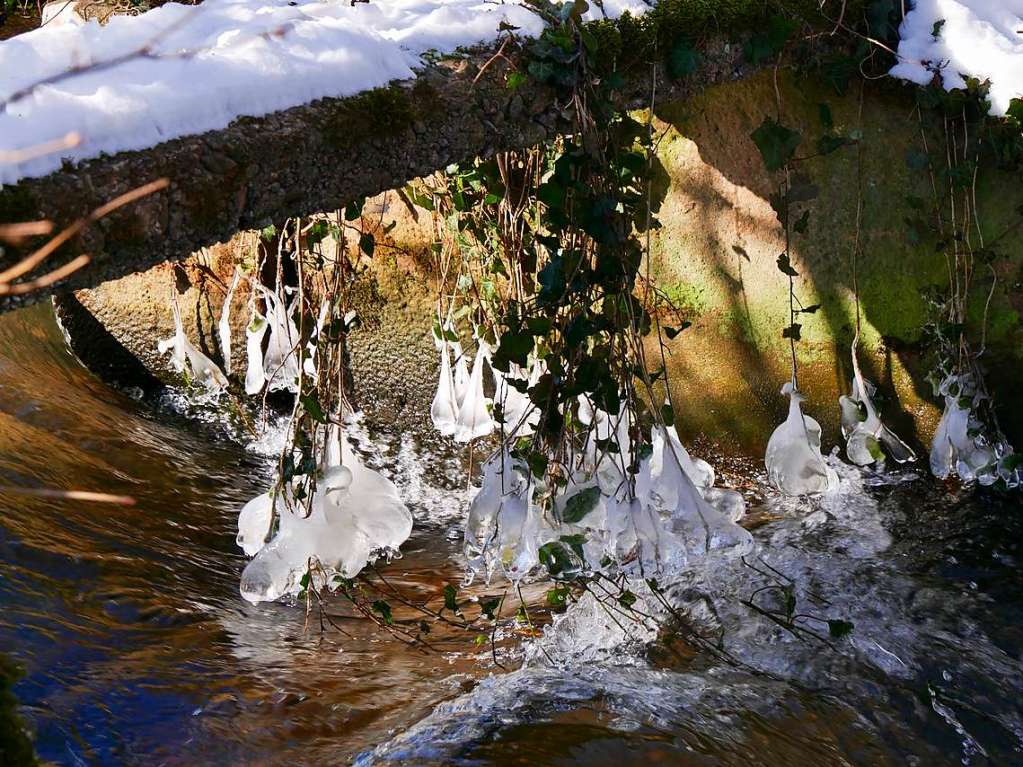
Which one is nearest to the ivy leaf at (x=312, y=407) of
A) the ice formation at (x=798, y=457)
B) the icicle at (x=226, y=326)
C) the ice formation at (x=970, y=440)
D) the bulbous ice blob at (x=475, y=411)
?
the bulbous ice blob at (x=475, y=411)

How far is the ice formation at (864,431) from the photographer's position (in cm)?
340

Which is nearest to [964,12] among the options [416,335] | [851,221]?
[851,221]

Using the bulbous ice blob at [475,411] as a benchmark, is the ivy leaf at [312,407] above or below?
above

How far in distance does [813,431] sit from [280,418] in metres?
2.25

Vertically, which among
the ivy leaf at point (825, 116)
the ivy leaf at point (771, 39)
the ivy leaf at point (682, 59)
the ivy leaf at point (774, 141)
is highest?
the ivy leaf at point (771, 39)

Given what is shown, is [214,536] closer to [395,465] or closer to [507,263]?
[395,465]

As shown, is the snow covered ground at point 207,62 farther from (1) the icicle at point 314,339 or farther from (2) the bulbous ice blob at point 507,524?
(2) the bulbous ice blob at point 507,524

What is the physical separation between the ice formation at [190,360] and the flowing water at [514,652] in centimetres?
63

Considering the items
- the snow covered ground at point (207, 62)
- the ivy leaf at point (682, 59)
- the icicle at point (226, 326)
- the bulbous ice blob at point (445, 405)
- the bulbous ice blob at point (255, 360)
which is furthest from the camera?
the icicle at point (226, 326)

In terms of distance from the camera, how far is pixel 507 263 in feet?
11.6

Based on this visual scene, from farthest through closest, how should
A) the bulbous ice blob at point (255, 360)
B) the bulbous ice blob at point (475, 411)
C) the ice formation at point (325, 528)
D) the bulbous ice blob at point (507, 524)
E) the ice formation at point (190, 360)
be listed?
the ice formation at point (190, 360) → the bulbous ice blob at point (255, 360) → the bulbous ice blob at point (475, 411) → the ice formation at point (325, 528) → the bulbous ice blob at point (507, 524)

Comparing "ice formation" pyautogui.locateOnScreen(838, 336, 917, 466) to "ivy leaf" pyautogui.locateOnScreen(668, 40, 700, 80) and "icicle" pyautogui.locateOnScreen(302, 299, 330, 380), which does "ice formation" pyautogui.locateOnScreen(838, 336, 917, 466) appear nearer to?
"ivy leaf" pyautogui.locateOnScreen(668, 40, 700, 80)

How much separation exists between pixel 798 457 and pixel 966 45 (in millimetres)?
1345

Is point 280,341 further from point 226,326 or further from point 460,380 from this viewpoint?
point 460,380
